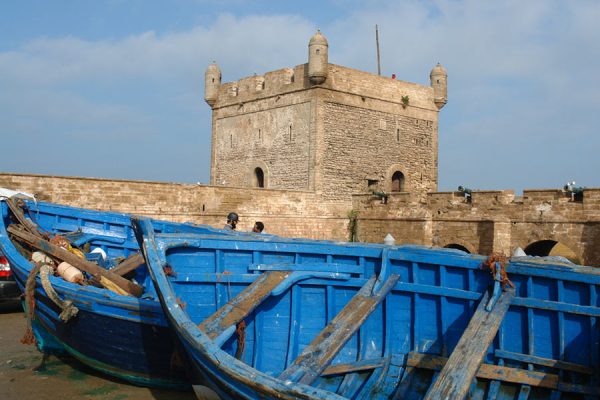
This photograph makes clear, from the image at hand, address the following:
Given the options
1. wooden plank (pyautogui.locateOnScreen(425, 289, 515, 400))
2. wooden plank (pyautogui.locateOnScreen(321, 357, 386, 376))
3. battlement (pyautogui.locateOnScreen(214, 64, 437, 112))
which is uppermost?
battlement (pyautogui.locateOnScreen(214, 64, 437, 112))

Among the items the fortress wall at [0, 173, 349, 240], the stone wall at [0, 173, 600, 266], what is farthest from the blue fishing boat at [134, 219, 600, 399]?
the stone wall at [0, 173, 600, 266]

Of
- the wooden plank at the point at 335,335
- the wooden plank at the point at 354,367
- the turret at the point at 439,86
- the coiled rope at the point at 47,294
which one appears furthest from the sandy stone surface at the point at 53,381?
the turret at the point at 439,86

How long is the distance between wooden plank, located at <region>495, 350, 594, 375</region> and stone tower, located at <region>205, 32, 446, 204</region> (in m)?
14.6

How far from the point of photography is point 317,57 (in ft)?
63.4

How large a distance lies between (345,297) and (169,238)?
79.5 inches

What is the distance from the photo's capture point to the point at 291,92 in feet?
68.0

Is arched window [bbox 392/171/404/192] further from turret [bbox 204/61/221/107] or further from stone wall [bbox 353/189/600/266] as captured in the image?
turret [bbox 204/61/221/107]

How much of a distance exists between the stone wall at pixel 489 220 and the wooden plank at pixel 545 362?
34.3 ft

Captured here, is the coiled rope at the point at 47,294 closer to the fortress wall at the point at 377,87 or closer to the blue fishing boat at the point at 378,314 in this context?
the blue fishing boat at the point at 378,314

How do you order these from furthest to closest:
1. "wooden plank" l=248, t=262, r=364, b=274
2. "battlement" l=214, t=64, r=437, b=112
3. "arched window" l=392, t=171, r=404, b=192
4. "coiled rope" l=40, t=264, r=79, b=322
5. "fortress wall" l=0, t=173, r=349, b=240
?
1. "arched window" l=392, t=171, r=404, b=192
2. "battlement" l=214, t=64, r=437, b=112
3. "fortress wall" l=0, t=173, r=349, b=240
4. "coiled rope" l=40, t=264, r=79, b=322
5. "wooden plank" l=248, t=262, r=364, b=274

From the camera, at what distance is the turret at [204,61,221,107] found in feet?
77.9

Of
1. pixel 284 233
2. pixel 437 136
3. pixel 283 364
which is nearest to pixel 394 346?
pixel 283 364

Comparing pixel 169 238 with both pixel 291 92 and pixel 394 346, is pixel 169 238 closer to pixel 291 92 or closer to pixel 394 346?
pixel 394 346

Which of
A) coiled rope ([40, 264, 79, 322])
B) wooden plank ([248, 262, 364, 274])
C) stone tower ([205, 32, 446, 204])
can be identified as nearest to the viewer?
wooden plank ([248, 262, 364, 274])
